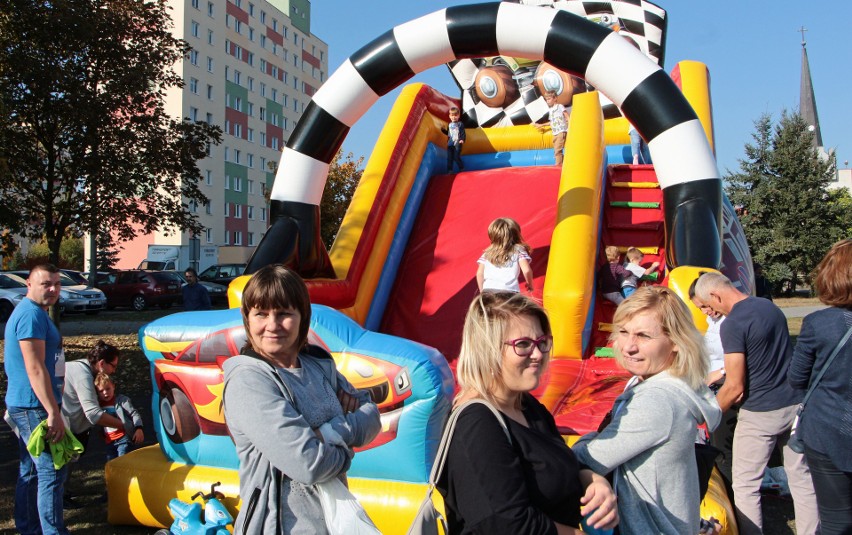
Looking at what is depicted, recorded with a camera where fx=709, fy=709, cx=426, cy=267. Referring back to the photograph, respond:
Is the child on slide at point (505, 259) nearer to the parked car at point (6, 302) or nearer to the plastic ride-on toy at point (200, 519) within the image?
the plastic ride-on toy at point (200, 519)

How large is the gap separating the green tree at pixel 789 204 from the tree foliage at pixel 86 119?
2234 centimetres

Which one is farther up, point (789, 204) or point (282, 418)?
point (789, 204)

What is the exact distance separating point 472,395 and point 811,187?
2884 cm

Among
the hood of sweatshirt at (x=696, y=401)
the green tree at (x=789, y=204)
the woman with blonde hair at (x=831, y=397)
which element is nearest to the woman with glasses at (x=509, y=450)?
the hood of sweatshirt at (x=696, y=401)

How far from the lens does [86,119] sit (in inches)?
346

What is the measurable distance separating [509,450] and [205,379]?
9.33 ft

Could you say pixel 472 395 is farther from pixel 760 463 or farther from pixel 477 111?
pixel 477 111

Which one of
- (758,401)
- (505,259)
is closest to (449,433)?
(758,401)

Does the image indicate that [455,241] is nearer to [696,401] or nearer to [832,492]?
[832,492]

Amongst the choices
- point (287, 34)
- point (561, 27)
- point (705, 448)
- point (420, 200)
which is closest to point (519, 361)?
point (705, 448)

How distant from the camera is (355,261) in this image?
6375 millimetres

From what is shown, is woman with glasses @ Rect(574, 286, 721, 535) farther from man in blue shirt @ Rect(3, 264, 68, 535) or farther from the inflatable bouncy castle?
man in blue shirt @ Rect(3, 264, 68, 535)

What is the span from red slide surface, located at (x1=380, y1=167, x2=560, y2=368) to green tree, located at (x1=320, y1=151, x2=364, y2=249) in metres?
13.5

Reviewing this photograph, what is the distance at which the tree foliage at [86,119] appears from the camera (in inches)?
336
